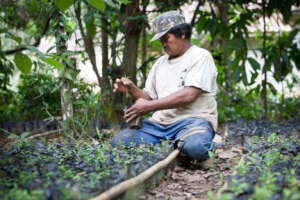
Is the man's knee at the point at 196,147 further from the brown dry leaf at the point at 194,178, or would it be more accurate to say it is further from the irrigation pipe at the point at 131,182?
the irrigation pipe at the point at 131,182

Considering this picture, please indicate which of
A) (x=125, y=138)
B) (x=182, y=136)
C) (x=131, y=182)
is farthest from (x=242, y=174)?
(x=125, y=138)

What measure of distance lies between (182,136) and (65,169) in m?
1.23

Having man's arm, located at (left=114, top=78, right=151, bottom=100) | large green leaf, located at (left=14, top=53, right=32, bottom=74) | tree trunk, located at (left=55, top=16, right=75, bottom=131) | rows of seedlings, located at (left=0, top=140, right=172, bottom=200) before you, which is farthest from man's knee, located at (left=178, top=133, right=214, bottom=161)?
large green leaf, located at (left=14, top=53, right=32, bottom=74)

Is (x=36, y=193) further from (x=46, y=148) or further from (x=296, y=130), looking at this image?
(x=296, y=130)

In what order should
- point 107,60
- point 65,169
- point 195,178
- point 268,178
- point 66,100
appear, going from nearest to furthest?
1. point 268,178
2. point 65,169
3. point 195,178
4. point 66,100
5. point 107,60

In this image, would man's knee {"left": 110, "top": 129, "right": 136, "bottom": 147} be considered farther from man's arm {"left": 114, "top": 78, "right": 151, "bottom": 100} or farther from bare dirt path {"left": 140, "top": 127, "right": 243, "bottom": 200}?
bare dirt path {"left": 140, "top": 127, "right": 243, "bottom": 200}

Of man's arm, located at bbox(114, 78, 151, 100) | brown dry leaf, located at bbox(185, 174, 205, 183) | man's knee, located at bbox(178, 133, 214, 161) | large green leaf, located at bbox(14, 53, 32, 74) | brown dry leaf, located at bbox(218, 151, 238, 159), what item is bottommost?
brown dry leaf, located at bbox(185, 174, 205, 183)

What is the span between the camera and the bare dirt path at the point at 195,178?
7.52 ft

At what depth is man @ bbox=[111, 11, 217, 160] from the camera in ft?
10.00

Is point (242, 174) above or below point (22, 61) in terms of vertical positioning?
below

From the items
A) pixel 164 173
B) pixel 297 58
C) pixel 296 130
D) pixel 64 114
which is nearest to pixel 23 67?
pixel 164 173

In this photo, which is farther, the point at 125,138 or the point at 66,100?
the point at 66,100

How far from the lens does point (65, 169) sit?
2135mm

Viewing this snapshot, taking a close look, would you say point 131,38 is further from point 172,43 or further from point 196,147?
point 196,147
